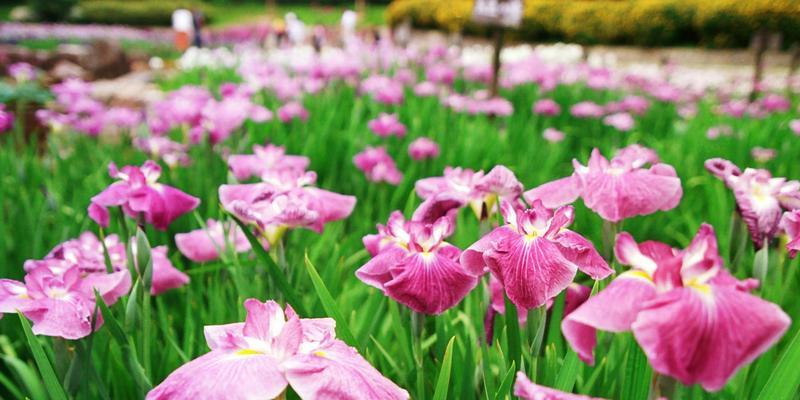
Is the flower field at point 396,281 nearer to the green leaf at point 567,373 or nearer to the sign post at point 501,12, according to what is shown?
the green leaf at point 567,373

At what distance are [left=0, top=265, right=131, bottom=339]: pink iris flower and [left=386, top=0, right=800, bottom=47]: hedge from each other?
8.00 m

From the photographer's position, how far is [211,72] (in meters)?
5.85

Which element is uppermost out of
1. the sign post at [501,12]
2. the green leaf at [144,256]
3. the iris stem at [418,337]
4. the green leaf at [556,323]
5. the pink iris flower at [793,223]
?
the sign post at [501,12]

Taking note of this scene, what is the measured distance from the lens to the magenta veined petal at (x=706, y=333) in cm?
46

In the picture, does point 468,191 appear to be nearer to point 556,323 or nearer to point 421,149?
point 556,323

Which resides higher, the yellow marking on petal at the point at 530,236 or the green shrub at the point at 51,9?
the yellow marking on petal at the point at 530,236

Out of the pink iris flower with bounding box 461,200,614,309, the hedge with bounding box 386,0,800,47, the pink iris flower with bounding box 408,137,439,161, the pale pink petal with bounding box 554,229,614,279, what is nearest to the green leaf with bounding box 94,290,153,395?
the pink iris flower with bounding box 461,200,614,309

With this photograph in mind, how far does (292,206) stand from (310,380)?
1.33 ft

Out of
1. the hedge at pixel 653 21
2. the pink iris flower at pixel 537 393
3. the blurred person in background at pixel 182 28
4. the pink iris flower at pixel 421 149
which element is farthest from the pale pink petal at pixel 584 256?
the blurred person in background at pixel 182 28

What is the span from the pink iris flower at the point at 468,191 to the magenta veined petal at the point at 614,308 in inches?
14.1

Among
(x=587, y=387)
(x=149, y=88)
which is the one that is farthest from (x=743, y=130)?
(x=149, y=88)

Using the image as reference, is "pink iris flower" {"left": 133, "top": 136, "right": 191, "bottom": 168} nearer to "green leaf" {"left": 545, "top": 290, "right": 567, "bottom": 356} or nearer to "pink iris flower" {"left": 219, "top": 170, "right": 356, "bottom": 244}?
"pink iris flower" {"left": 219, "top": 170, "right": 356, "bottom": 244}

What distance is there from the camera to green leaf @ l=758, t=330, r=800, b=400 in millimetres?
652

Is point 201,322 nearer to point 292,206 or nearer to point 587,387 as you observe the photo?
point 292,206
